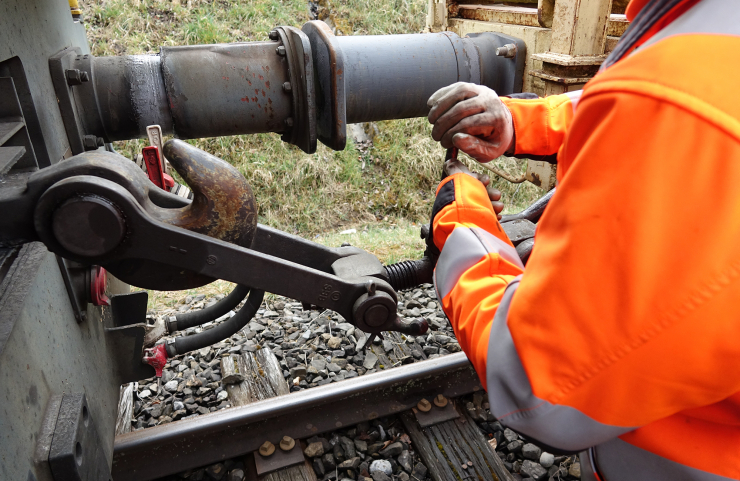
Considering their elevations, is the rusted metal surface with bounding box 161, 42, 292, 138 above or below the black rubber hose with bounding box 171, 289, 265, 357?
above

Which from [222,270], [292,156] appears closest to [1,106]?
[222,270]

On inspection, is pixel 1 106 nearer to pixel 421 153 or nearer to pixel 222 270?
pixel 222 270

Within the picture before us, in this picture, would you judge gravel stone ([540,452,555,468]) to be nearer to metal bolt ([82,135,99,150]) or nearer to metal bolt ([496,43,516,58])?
metal bolt ([496,43,516,58])

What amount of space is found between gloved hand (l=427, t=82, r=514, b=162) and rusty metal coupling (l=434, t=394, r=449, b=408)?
1.32m

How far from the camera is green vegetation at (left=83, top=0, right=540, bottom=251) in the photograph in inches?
246

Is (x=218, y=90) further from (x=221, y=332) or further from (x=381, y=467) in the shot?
(x=381, y=467)

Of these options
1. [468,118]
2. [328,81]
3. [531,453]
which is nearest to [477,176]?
[468,118]

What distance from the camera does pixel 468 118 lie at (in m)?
1.52

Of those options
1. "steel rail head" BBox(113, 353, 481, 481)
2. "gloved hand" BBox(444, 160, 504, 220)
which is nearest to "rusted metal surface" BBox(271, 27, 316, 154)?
"gloved hand" BBox(444, 160, 504, 220)

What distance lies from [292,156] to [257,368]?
13.9 ft

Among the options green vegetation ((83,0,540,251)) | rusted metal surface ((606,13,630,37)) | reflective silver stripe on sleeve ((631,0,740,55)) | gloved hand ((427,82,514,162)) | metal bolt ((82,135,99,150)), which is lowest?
green vegetation ((83,0,540,251))

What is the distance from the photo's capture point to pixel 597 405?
750mm

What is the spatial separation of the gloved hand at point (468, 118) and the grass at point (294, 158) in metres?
4.21

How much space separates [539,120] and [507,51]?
2.59ft
